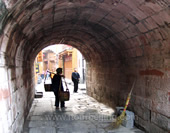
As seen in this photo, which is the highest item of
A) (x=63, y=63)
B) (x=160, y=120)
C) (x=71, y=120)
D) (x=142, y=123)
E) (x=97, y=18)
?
(x=97, y=18)

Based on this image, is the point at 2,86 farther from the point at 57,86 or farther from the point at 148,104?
the point at 57,86

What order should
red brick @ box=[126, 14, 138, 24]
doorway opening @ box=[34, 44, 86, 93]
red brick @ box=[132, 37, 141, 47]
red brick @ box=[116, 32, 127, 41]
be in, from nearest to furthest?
red brick @ box=[126, 14, 138, 24]
red brick @ box=[132, 37, 141, 47]
red brick @ box=[116, 32, 127, 41]
doorway opening @ box=[34, 44, 86, 93]

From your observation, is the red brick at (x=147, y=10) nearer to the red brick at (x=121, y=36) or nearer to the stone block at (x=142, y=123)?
the red brick at (x=121, y=36)

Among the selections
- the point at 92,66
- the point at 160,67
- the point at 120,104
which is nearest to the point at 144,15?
the point at 160,67

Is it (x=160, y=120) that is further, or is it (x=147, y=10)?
(x=160, y=120)

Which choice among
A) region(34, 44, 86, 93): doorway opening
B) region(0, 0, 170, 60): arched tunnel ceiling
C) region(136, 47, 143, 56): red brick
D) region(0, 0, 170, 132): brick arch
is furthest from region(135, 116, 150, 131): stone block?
region(34, 44, 86, 93): doorway opening

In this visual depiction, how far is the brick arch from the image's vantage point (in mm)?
3293

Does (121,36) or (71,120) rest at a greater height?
(121,36)

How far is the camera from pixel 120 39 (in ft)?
19.0

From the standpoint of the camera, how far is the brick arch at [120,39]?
10.8ft

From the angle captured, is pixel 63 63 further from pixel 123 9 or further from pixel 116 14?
pixel 123 9

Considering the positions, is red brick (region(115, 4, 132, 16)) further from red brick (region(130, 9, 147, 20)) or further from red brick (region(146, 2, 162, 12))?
red brick (region(146, 2, 162, 12))

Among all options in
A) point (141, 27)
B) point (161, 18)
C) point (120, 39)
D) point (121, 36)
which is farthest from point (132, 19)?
point (120, 39)

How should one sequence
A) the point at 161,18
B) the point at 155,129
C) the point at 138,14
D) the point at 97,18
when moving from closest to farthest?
the point at 161,18
the point at 138,14
the point at 155,129
the point at 97,18
